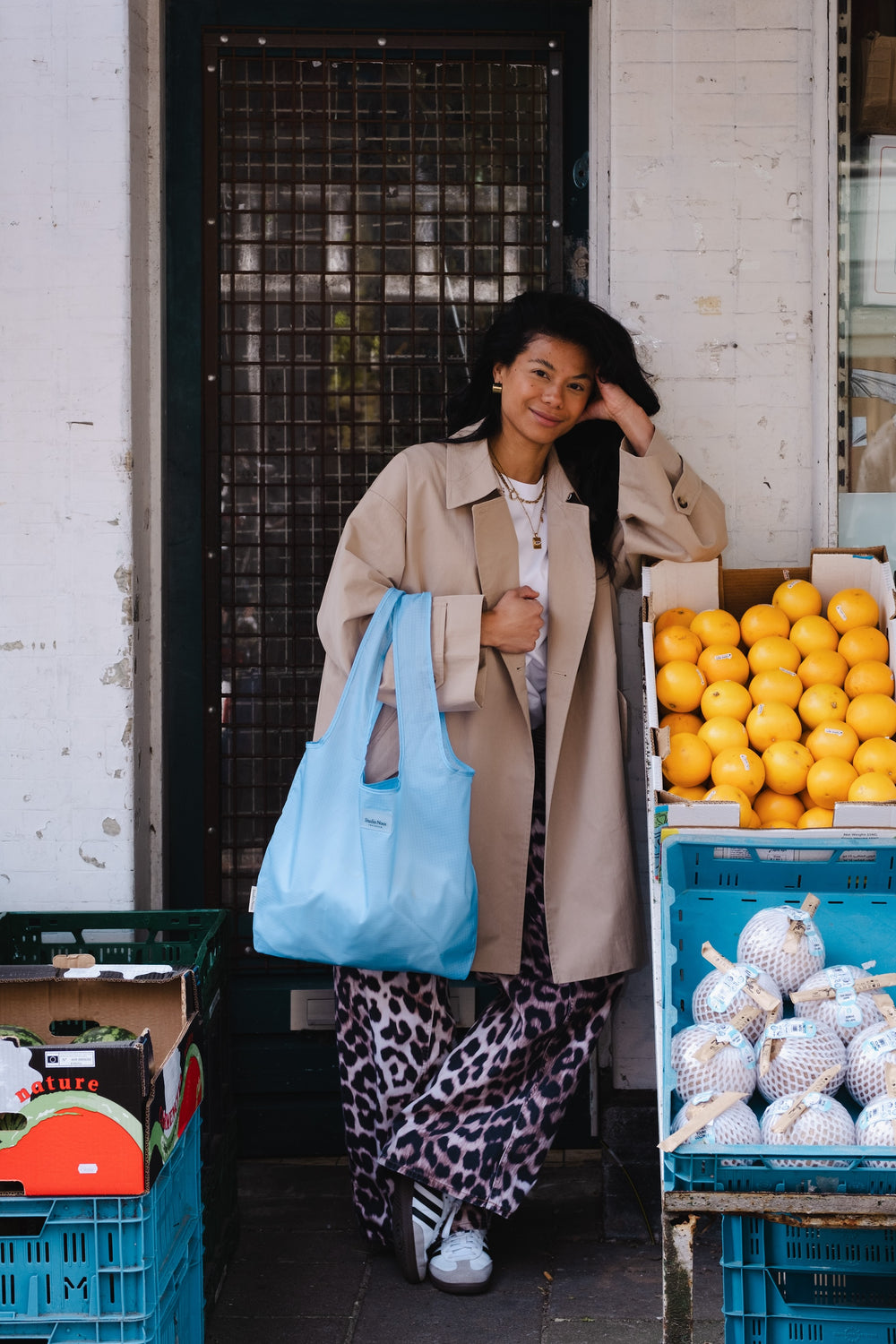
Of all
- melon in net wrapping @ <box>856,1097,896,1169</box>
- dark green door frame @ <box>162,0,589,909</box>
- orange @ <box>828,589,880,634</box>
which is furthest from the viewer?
dark green door frame @ <box>162,0,589,909</box>

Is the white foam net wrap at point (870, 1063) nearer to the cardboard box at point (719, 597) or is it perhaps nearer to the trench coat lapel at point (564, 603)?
the cardboard box at point (719, 597)

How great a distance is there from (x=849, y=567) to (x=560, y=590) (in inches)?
29.7

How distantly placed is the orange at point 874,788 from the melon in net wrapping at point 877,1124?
2.54 feet

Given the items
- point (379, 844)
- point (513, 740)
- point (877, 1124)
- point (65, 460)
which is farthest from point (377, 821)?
point (65, 460)

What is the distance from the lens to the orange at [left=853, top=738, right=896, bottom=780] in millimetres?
2881

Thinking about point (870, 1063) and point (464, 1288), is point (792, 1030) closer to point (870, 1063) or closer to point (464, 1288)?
point (870, 1063)

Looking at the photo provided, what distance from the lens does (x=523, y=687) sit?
3293mm

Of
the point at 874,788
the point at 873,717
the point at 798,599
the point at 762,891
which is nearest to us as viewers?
the point at 762,891

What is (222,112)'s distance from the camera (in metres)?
3.94

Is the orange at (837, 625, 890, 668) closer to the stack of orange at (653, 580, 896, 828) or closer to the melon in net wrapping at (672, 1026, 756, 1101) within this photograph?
the stack of orange at (653, 580, 896, 828)

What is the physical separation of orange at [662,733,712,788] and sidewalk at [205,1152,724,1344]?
131 centimetres

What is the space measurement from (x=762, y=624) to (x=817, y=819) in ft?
1.71

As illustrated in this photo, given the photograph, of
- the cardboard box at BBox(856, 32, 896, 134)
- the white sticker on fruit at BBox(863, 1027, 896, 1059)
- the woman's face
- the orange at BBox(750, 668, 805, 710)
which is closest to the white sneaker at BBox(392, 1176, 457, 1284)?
the white sticker on fruit at BBox(863, 1027, 896, 1059)

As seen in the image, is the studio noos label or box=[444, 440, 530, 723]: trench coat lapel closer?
the studio noos label
